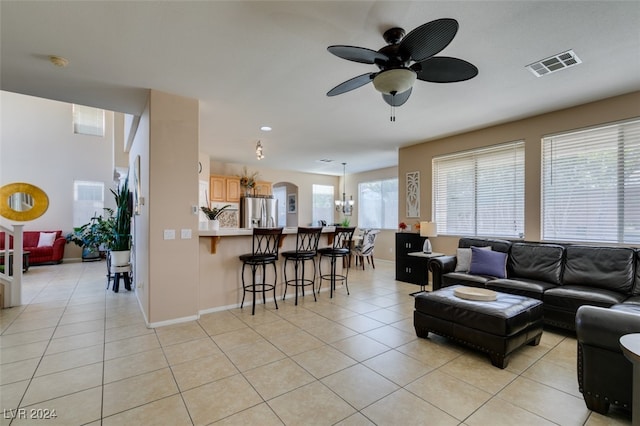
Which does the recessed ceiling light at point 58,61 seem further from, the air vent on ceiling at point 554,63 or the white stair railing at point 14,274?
the air vent on ceiling at point 554,63

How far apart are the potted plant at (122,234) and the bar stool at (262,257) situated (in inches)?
90.9

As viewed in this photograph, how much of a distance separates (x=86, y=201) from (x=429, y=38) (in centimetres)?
1013

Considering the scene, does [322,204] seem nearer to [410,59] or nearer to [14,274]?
[14,274]

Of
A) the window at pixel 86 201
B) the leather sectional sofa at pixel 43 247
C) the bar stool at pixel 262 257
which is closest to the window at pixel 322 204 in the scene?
the bar stool at pixel 262 257

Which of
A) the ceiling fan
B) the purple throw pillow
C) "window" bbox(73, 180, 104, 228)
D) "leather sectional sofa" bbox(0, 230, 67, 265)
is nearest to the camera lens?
the ceiling fan

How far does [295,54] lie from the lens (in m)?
2.59

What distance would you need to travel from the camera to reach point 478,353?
273 cm

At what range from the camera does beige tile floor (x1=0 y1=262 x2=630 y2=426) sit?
1.86 meters

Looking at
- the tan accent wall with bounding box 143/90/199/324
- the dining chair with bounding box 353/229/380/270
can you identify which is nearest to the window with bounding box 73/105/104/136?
the tan accent wall with bounding box 143/90/199/324

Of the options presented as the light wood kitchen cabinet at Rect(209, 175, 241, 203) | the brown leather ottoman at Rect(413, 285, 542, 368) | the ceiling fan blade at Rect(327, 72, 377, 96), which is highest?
the ceiling fan blade at Rect(327, 72, 377, 96)

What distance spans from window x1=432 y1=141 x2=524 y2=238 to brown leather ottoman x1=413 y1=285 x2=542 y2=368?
84.8 inches

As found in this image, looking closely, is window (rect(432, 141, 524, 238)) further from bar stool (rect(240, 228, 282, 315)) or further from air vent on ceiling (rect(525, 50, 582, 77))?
bar stool (rect(240, 228, 282, 315))

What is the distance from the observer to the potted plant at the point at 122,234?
15.5ft

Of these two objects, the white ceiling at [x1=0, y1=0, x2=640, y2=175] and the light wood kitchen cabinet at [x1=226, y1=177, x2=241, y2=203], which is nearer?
the white ceiling at [x1=0, y1=0, x2=640, y2=175]
